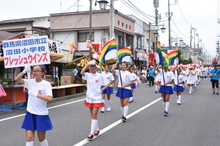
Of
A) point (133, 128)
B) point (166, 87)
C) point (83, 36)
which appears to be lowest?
point (133, 128)

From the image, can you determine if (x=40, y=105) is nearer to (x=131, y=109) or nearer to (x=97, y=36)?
(x=131, y=109)

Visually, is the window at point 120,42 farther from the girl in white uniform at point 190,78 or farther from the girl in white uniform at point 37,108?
the girl in white uniform at point 37,108

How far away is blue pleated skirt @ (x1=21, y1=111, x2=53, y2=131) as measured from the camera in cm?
458

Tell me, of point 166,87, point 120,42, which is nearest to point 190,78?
point 166,87

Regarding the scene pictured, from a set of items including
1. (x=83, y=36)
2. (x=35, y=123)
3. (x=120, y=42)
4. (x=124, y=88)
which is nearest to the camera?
(x=35, y=123)

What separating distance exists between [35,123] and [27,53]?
1.21 meters

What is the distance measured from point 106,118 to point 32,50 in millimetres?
5063

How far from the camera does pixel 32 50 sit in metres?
4.87

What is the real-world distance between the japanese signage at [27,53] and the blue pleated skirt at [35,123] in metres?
0.90

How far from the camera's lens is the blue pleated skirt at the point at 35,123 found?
458 centimetres

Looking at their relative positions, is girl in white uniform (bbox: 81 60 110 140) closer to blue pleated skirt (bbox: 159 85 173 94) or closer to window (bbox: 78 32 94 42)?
blue pleated skirt (bbox: 159 85 173 94)

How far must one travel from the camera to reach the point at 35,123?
4.64 m

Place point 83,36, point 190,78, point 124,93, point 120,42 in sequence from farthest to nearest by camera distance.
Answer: point 120,42 < point 83,36 < point 190,78 < point 124,93

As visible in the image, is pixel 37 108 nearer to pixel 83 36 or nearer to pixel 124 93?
pixel 124 93
